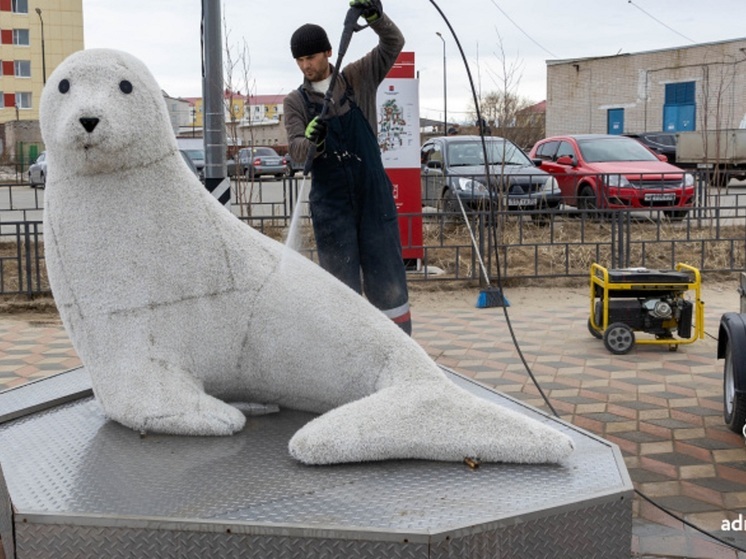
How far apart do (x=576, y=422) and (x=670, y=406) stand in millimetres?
670

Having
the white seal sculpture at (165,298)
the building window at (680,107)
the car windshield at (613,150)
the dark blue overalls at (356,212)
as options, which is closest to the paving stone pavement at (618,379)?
the dark blue overalls at (356,212)

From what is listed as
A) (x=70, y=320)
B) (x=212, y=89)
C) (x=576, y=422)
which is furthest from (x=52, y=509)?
(x=212, y=89)

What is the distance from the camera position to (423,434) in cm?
304

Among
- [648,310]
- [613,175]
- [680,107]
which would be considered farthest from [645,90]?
[648,310]

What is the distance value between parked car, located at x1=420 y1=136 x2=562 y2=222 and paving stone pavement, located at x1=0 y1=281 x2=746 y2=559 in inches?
112

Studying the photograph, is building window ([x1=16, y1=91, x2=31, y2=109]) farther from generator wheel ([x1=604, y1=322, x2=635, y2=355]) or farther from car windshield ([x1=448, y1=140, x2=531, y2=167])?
generator wheel ([x1=604, y1=322, x2=635, y2=355])

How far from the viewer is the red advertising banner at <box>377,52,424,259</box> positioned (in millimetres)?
9820

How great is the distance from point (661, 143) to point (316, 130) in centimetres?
2279

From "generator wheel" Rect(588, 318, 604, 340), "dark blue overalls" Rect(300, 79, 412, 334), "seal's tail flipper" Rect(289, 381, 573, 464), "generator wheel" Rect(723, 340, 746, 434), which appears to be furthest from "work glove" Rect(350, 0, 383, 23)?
"generator wheel" Rect(588, 318, 604, 340)

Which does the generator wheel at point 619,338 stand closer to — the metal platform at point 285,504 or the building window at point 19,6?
the metal platform at point 285,504

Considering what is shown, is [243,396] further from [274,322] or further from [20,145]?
[20,145]

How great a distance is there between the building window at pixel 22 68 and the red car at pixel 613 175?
48.2 metres

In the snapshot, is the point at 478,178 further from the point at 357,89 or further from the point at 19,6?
the point at 19,6

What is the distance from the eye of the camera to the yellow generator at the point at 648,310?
649 centimetres
